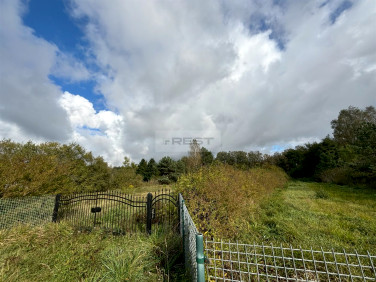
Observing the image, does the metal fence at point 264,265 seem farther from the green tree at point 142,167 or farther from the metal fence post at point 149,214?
the green tree at point 142,167

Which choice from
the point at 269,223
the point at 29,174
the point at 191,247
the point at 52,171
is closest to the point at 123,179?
the point at 52,171

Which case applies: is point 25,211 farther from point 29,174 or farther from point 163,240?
point 163,240

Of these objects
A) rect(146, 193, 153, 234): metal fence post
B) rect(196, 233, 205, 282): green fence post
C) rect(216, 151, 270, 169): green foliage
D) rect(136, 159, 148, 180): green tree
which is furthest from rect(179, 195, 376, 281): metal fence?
rect(136, 159, 148, 180): green tree

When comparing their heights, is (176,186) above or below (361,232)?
above

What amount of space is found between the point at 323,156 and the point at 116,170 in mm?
26533

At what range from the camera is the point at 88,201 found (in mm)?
6008

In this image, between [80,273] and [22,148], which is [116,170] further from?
[80,273]

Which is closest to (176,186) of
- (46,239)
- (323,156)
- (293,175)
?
(46,239)

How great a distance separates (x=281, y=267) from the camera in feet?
5.49

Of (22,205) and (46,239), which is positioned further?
(22,205)

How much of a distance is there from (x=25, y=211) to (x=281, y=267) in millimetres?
7532

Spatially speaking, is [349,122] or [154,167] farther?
[154,167]

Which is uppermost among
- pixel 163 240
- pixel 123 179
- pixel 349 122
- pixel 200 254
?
pixel 349 122

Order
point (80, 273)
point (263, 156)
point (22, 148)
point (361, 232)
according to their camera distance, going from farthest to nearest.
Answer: point (263, 156) → point (22, 148) → point (361, 232) → point (80, 273)
